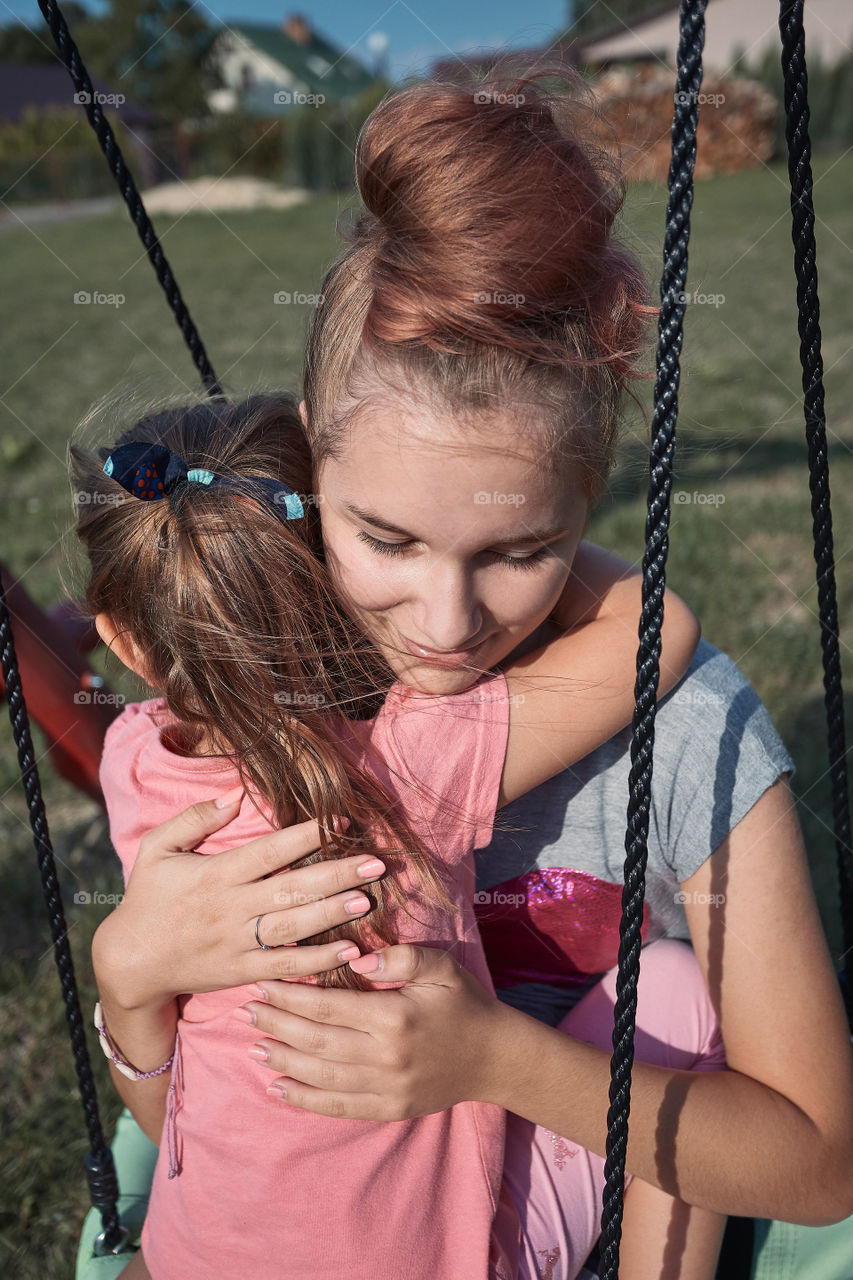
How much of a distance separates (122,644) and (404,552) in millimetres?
423

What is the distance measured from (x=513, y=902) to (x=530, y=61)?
107 centimetres

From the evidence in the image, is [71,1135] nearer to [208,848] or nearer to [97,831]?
[97,831]

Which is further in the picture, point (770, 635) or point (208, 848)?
point (770, 635)

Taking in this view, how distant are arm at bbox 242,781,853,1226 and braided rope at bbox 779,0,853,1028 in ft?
0.60

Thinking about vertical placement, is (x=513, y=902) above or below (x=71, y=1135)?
above

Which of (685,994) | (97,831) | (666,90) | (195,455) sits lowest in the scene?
(97,831)

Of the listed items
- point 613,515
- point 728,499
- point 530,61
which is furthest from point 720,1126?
point 728,499

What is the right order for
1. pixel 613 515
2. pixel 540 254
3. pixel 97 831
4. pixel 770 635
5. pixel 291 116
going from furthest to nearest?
1. pixel 291 116
2. pixel 613 515
3. pixel 770 635
4. pixel 97 831
5. pixel 540 254

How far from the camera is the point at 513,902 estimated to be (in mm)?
1422

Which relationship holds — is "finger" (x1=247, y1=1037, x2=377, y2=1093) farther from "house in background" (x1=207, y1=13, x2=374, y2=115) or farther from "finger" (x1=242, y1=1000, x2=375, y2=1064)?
"house in background" (x1=207, y1=13, x2=374, y2=115)

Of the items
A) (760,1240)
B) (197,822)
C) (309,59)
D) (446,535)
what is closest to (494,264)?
(446,535)

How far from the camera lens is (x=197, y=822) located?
3.93 feet

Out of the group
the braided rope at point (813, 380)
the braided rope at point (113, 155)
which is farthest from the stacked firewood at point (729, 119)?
the braided rope at point (813, 380)

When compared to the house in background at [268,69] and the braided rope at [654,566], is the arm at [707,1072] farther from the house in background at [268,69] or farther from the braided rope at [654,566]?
the house in background at [268,69]
